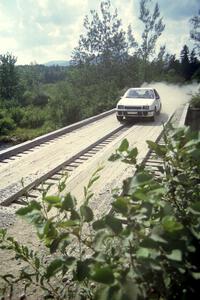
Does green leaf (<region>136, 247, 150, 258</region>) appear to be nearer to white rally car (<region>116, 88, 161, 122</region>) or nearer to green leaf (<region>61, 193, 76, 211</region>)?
green leaf (<region>61, 193, 76, 211</region>)

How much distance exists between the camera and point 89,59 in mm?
38969

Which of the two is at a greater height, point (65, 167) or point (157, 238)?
point (157, 238)

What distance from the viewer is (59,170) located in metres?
7.81

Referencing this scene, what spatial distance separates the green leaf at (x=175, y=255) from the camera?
96 cm

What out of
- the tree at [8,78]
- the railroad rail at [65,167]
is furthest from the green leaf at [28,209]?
the tree at [8,78]

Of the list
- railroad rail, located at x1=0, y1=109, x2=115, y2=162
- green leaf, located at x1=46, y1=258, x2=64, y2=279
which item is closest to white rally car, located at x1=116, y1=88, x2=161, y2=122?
railroad rail, located at x1=0, y1=109, x2=115, y2=162

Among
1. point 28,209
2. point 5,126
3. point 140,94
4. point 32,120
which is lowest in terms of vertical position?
point 32,120

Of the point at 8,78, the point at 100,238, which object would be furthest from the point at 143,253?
the point at 8,78

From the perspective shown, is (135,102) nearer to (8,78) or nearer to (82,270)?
(82,270)

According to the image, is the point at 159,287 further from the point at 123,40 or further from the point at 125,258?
the point at 123,40

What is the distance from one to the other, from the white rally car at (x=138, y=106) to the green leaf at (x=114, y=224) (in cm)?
1363

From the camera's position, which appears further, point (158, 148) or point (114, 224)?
point (158, 148)

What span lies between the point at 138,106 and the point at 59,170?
7.78 metres

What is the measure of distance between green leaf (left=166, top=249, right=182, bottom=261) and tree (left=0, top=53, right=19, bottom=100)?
169 ft
